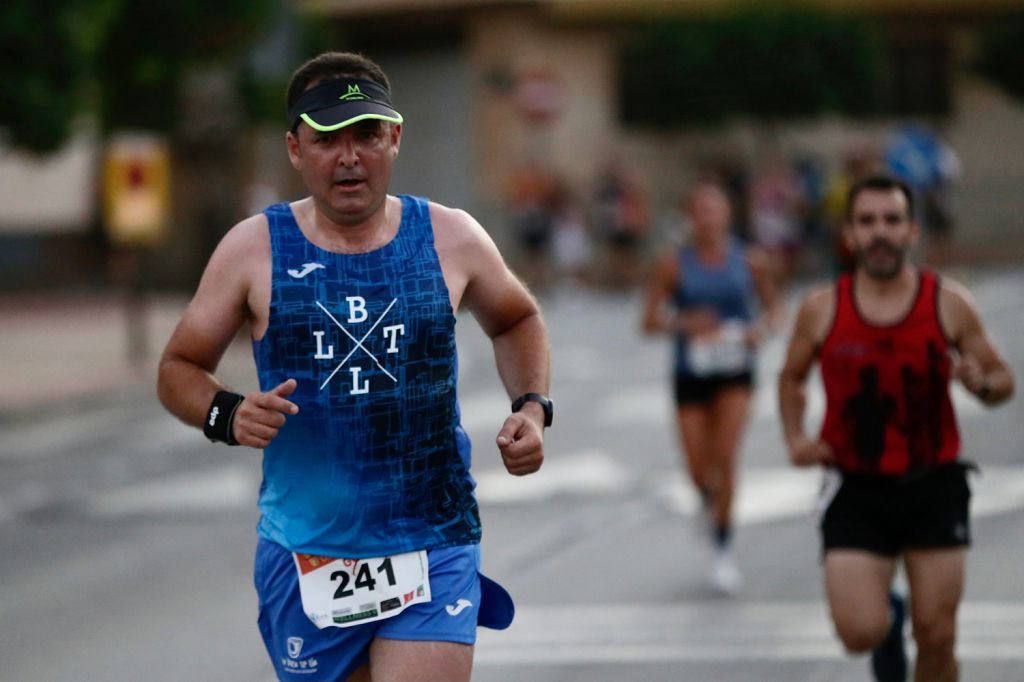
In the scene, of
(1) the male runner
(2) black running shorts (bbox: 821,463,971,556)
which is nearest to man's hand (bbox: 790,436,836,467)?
(2) black running shorts (bbox: 821,463,971,556)

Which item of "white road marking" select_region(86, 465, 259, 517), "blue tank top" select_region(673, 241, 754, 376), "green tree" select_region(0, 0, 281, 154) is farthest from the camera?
"green tree" select_region(0, 0, 281, 154)

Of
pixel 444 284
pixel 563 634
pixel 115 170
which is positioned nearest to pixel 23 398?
pixel 115 170

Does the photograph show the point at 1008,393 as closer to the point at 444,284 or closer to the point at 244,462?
the point at 444,284

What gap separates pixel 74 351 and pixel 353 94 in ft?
62.5

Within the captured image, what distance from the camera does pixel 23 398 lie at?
18047mm

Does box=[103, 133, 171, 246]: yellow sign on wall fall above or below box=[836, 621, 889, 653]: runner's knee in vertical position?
above

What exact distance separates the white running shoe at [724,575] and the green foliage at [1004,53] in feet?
95.2

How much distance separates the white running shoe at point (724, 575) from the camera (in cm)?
901

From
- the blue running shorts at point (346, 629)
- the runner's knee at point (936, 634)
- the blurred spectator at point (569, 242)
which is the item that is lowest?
the runner's knee at point (936, 634)

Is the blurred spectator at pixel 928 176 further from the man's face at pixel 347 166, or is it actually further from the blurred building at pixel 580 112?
the man's face at pixel 347 166

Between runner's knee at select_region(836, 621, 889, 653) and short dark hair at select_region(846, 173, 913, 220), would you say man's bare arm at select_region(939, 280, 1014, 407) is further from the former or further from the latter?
runner's knee at select_region(836, 621, 889, 653)

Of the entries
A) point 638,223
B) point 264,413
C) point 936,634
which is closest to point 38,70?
point 936,634

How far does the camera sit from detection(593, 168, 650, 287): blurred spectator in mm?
30750

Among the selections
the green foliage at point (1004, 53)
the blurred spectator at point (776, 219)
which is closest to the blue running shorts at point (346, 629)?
the blurred spectator at point (776, 219)
